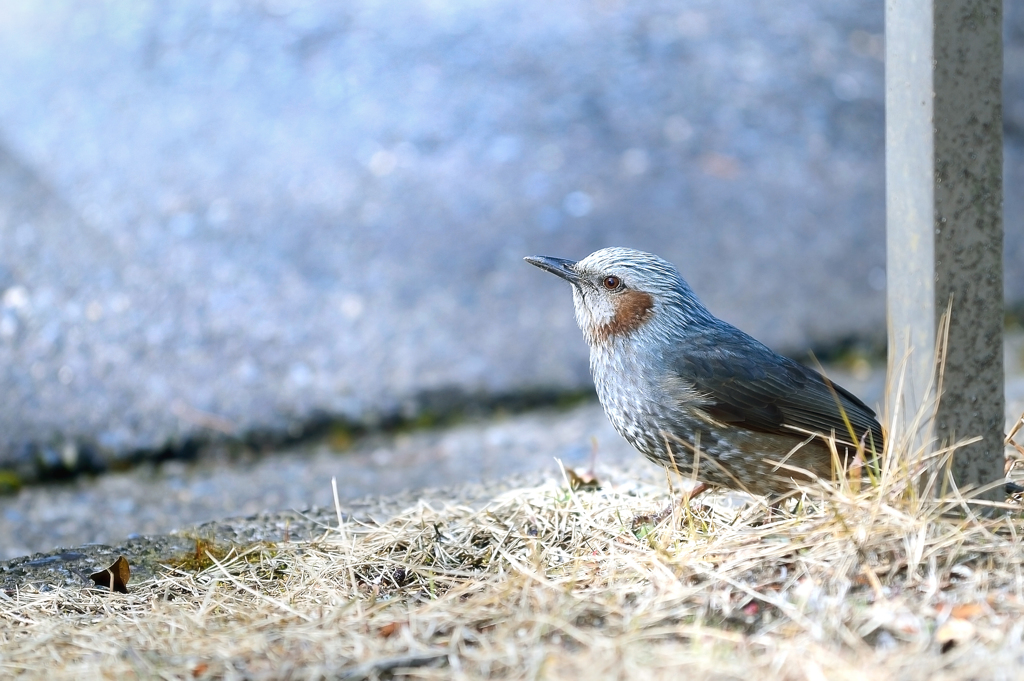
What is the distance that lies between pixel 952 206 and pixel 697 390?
1.18 m

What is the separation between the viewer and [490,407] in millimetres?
6379

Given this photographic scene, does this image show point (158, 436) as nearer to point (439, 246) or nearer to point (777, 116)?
point (439, 246)

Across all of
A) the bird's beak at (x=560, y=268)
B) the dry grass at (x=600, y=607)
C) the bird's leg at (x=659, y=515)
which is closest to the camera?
the dry grass at (x=600, y=607)

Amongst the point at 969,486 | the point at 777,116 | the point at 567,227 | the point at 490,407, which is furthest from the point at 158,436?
the point at 777,116

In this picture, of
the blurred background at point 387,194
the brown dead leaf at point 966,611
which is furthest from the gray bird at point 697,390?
the blurred background at point 387,194

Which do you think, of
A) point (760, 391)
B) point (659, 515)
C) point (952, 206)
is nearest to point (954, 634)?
point (952, 206)

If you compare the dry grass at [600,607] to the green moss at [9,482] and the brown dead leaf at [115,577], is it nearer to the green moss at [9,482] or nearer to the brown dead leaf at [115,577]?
the brown dead leaf at [115,577]

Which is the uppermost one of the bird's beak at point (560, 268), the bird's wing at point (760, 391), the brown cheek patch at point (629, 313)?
the bird's beak at point (560, 268)

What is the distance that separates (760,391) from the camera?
12.9 ft

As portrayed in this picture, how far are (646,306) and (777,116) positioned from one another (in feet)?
15.9

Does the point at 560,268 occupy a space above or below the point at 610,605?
above

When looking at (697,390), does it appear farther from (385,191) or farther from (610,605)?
(385,191)

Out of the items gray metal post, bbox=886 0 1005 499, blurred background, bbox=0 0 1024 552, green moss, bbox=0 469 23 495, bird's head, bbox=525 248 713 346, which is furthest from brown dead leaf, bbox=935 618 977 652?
green moss, bbox=0 469 23 495

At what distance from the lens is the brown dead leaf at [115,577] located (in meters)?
3.50
